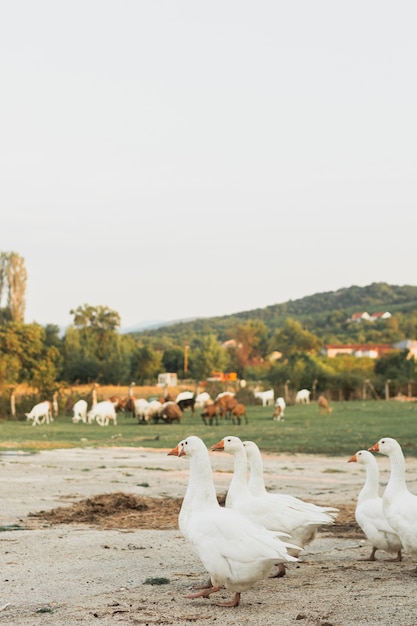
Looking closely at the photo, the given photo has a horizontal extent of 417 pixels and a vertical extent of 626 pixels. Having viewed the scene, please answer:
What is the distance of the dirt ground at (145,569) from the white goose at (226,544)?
0.24 m

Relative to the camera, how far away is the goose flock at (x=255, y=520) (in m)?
7.89

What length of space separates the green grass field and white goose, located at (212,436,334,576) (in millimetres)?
16335

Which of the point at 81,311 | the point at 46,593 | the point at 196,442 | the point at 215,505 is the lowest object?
the point at 46,593

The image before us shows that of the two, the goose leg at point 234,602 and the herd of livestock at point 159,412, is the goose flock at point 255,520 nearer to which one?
the goose leg at point 234,602

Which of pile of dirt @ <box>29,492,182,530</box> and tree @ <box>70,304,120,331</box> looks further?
tree @ <box>70,304,120,331</box>

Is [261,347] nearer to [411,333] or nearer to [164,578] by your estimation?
[411,333]

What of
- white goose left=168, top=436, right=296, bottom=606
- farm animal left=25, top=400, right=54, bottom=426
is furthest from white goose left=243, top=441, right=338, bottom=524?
farm animal left=25, top=400, right=54, bottom=426

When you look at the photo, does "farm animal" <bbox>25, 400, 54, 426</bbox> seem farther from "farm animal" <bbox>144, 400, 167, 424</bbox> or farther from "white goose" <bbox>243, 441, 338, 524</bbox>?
"white goose" <bbox>243, 441, 338, 524</bbox>

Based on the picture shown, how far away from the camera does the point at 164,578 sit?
9086 mm

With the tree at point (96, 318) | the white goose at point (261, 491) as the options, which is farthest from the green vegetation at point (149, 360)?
the white goose at point (261, 491)

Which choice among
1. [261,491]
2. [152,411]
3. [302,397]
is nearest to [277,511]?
[261,491]

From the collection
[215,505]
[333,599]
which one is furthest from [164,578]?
[333,599]

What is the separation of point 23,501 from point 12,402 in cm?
3464

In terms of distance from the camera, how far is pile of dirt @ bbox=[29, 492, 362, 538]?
12703mm
